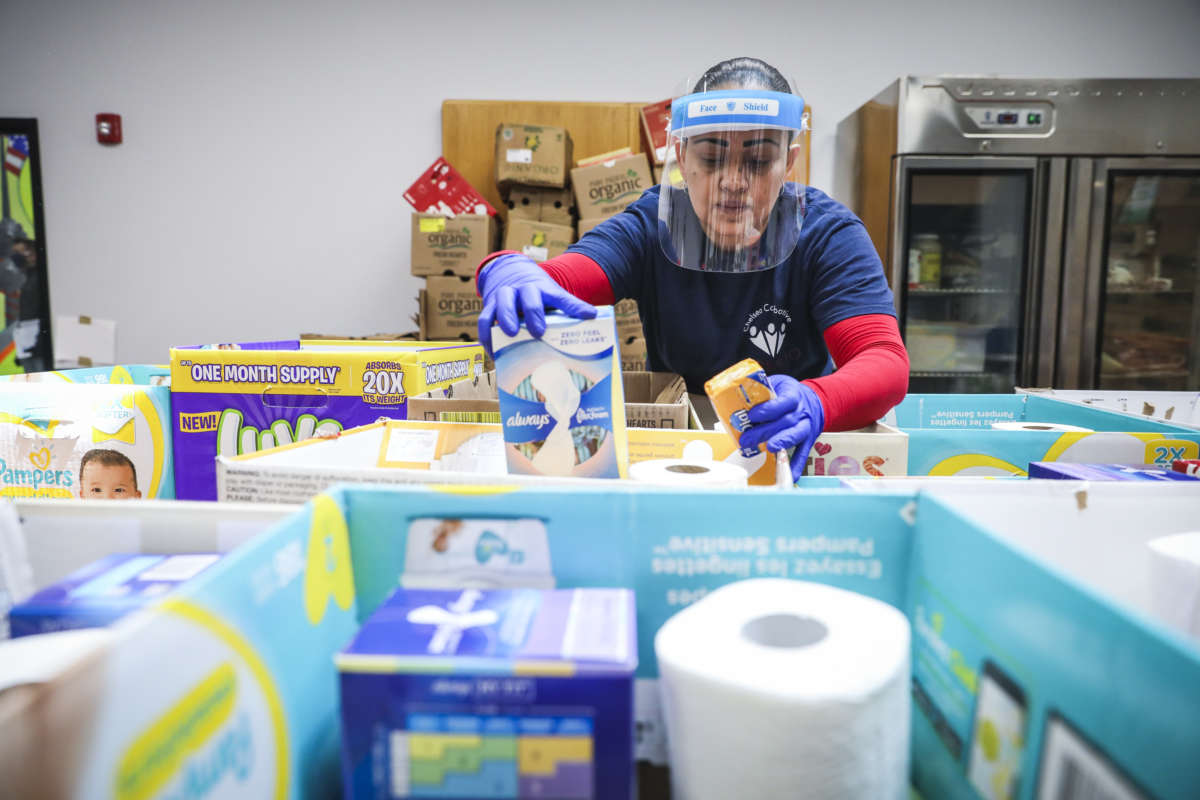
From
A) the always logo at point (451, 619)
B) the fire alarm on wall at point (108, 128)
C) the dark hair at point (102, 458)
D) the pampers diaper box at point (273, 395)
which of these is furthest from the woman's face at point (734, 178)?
the fire alarm on wall at point (108, 128)

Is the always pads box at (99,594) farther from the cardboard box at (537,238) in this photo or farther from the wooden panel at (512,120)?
the wooden panel at (512,120)

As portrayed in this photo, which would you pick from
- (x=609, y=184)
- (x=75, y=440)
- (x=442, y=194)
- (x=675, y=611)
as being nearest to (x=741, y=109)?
(x=675, y=611)

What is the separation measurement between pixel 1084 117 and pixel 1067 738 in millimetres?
3352

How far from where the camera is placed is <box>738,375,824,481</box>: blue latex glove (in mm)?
1012

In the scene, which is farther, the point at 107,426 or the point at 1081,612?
the point at 107,426

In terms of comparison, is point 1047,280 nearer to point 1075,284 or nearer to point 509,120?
point 1075,284

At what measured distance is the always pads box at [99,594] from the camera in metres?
0.53

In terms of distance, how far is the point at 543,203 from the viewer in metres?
3.28

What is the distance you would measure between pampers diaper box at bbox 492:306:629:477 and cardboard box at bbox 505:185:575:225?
254 cm

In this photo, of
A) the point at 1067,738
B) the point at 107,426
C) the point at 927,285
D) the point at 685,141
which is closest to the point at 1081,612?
the point at 1067,738

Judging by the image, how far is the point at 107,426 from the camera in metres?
1.22

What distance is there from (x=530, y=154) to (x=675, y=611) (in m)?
2.88

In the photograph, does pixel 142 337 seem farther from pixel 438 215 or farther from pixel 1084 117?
pixel 1084 117

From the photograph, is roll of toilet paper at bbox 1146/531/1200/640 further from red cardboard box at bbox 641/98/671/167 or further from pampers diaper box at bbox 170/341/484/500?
red cardboard box at bbox 641/98/671/167
